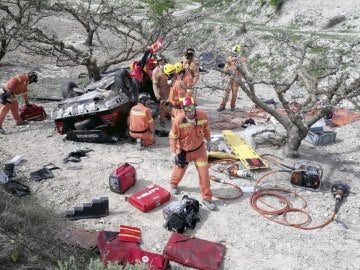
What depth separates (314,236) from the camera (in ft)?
20.5

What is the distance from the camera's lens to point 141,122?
897 cm

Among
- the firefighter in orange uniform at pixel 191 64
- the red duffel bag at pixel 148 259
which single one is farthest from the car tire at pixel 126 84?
the red duffel bag at pixel 148 259

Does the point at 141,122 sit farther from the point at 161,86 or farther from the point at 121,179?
the point at 121,179

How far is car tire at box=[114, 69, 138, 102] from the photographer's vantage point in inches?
369

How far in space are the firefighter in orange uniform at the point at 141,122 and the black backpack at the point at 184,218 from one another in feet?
9.33

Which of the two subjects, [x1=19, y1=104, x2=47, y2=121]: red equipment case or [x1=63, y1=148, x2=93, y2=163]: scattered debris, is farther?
[x1=19, y1=104, x2=47, y2=121]: red equipment case

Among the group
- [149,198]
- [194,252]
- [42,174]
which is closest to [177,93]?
[149,198]

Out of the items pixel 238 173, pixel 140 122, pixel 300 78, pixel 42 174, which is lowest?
pixel 42 174

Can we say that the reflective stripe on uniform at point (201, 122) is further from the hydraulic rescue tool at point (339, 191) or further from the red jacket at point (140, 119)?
the hydraulic rescue tool at point (339, 191)

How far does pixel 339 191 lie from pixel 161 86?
5.15 meters

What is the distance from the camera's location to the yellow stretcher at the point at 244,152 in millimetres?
8203

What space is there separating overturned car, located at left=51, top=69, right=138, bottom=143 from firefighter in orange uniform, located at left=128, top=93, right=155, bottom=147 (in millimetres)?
432

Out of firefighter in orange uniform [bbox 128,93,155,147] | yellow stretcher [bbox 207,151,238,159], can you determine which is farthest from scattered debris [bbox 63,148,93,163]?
yellow stretcher [bbox 207,151,238,159]

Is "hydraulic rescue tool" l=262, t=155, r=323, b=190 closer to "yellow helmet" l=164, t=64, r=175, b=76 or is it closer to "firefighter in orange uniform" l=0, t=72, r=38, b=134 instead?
"yellow helmet" l=164, t=64, r=175, b=76
